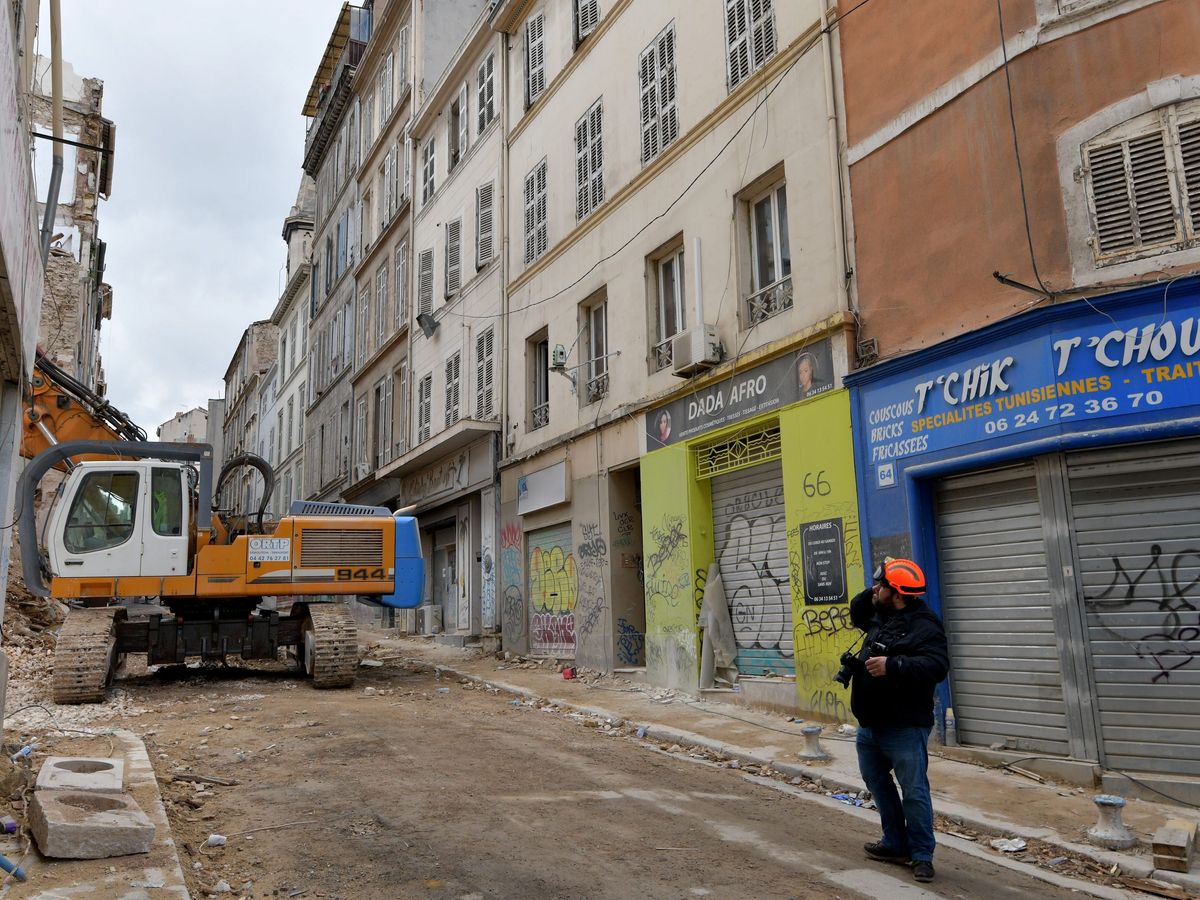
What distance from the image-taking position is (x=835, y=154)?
9.62 meters

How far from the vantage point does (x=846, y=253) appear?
9.38 meters

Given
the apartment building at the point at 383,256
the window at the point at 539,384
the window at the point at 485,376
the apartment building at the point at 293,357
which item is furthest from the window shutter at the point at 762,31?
the apartment building at the point at 293,357

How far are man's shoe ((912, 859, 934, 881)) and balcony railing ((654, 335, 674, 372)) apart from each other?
27.4ft

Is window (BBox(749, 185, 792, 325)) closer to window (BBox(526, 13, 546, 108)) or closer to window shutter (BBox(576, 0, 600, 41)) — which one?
window shutter (BBox(576, 0, 600, 41))

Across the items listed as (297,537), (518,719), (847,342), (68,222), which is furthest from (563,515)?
(68,222)

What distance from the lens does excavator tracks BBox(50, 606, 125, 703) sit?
10469mm

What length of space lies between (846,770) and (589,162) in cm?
1082

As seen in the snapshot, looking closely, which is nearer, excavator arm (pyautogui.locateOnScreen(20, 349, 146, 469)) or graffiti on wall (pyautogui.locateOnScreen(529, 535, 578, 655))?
excavator arm (pyautogui.locateOnScreen(20, 349, 146, 469))

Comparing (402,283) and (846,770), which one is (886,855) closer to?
(846,770)

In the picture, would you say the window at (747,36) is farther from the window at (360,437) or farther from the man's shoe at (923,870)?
the window at (360,437)

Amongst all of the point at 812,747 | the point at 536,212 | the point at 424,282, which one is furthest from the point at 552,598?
the point at 424,282

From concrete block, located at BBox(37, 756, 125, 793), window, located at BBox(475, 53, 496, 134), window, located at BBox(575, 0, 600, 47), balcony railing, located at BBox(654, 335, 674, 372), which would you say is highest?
window, located at BBox(475, 53, 496, 134)

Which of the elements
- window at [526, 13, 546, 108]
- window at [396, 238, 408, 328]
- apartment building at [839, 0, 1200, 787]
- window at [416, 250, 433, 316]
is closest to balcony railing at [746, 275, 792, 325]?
apartment building at [839, 0, 1200, 787]

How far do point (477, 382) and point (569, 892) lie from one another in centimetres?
1520
